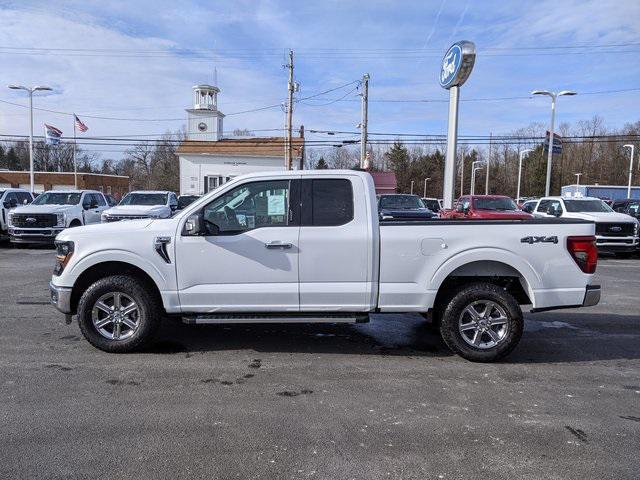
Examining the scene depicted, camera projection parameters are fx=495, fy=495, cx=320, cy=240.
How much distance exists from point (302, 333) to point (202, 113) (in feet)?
171

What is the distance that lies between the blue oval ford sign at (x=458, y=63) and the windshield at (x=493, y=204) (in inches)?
210

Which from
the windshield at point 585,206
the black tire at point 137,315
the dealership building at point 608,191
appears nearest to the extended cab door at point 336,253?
the black tire at point 137,315

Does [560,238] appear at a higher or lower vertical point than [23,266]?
higher

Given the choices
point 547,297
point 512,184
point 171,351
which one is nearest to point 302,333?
point 171,351

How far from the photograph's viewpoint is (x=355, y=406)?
4.21m

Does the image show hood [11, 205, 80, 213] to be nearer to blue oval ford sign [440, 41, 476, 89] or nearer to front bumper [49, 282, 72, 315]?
front bumper [49, 282, 72, 315]

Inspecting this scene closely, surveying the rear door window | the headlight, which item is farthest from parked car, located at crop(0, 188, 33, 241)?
the rear door window

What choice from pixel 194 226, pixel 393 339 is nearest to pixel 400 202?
pixel 393 339

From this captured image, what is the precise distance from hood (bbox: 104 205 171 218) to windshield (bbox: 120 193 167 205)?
562 millimetres

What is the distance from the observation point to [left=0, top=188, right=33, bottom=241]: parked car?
59.0 ft

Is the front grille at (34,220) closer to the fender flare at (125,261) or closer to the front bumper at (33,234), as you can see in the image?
the front bumper at (33,234)

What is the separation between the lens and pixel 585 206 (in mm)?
17438

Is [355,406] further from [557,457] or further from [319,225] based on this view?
[319,225]

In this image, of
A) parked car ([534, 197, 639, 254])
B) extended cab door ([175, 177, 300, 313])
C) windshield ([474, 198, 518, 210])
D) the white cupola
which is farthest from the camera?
the white cupola
